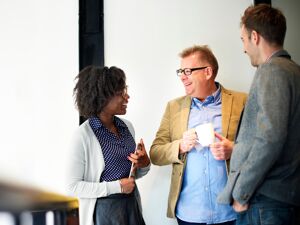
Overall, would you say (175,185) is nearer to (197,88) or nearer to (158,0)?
(197,88)

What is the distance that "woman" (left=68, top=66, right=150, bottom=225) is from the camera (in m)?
1.47

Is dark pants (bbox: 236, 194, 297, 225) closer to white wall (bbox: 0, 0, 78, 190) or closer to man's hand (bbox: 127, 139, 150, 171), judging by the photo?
man's hand (bbox: 127, 139, 150, 171)

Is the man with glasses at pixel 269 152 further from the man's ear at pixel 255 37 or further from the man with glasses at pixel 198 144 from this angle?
the man with glasses at pixel 198 144

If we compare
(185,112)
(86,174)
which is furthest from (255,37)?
(86,174)

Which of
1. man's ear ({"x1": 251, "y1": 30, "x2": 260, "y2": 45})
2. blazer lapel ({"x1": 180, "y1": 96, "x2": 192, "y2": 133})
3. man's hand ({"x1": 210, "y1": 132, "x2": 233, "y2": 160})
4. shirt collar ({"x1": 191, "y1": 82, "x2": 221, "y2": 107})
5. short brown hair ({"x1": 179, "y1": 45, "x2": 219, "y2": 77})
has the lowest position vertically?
man's hand ({"x1": 210, "y1": 132, "x2": 233, "y2": 160})

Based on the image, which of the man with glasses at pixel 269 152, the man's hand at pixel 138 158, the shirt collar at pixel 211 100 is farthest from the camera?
the shirt collar at pixel 211 100

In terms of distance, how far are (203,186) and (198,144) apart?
215 mm

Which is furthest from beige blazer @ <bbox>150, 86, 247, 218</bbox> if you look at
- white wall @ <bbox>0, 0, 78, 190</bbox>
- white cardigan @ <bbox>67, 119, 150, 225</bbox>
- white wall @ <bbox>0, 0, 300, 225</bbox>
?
white wall @ <bbox>0, 0, 78, 190</bbox>

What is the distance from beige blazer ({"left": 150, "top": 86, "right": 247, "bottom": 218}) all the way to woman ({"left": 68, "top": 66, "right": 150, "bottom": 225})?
5.5 inches

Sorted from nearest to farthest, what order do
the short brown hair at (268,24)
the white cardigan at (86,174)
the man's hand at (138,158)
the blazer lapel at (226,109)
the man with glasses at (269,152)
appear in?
the man with glasses at (269,152), the short brown hair at (268,24), the white cardigan at (86,174), the man's hand at (138,158), the blazer lapel at (226,109)

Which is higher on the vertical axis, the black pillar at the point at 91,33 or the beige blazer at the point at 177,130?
the black pillar at the point at 91,33

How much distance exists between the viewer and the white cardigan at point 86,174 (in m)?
1.46

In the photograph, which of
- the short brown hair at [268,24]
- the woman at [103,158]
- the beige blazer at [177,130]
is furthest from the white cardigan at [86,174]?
the short brown hair at [268,24]

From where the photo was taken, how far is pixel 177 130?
1790mm
